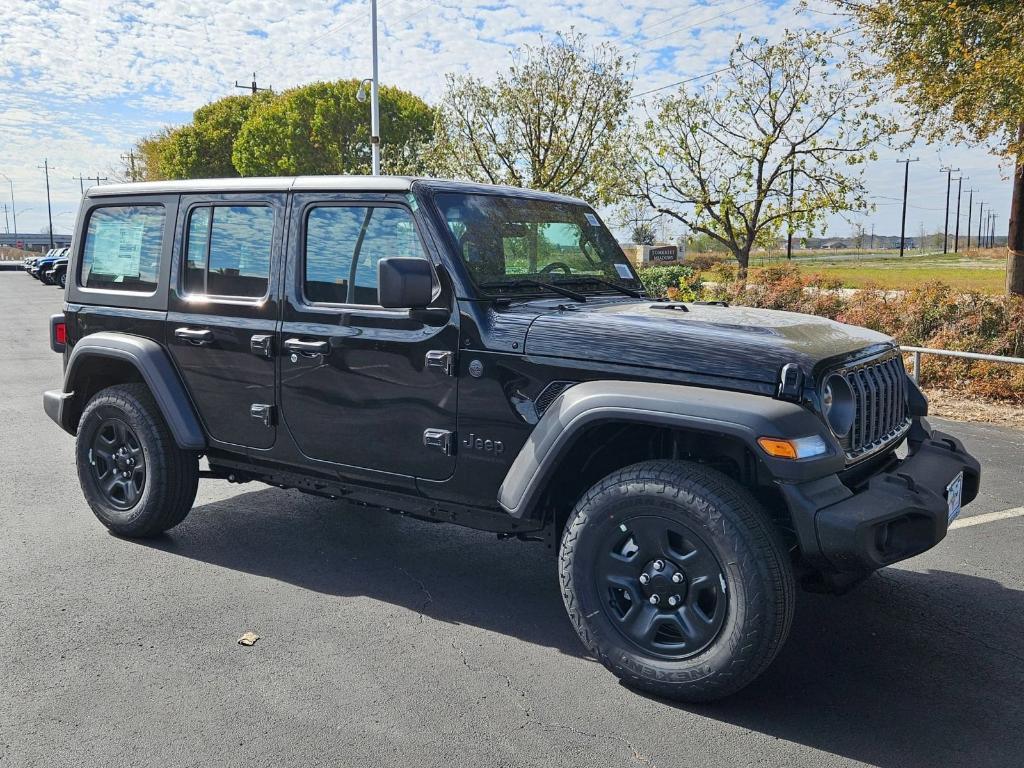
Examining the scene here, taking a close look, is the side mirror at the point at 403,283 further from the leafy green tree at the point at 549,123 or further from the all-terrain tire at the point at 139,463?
the leafy green tree at the point at 549,123

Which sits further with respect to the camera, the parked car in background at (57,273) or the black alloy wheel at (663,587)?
the parked car in background at (57,273)

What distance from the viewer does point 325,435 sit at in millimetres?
4316

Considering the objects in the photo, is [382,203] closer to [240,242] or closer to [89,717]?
[240,242]

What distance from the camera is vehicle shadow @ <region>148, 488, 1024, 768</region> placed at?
3.22 metres

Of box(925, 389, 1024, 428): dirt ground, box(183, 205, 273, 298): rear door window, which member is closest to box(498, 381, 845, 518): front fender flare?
box(183, 205, 273, 298): rear door window

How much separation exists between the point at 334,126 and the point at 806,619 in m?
41.8

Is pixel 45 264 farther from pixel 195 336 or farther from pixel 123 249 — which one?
pixel 195 336

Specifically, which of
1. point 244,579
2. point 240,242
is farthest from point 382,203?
point 244,579

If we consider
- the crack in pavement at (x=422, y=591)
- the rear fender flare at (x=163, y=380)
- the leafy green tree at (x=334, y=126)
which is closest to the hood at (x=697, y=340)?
the crack in pavement at (x=422, y=591)

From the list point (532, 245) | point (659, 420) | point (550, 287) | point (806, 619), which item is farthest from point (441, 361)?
point (806, 619)

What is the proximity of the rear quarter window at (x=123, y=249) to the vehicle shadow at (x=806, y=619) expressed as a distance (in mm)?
1511

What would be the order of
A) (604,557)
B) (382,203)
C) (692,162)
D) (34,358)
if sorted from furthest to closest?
(692,162), (34,358), (382,203), (604,557)

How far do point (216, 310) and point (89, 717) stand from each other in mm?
2100

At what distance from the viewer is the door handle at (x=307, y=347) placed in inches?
166
